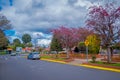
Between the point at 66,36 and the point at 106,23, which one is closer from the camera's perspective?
the point at 106,23

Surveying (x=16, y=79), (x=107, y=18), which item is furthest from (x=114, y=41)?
(x=16, y=79)

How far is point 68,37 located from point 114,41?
2064 centimetres

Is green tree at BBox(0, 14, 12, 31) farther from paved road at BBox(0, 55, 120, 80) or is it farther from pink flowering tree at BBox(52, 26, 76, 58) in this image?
paved road at BBox(0, 55, 120, 80)

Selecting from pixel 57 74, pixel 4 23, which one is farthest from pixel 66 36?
pixel 57 74

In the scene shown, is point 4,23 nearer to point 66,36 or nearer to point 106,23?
point 66,36

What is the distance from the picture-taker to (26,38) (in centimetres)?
18575

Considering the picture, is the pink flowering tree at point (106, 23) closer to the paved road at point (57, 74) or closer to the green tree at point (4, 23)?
the paved road at point (57, 74)

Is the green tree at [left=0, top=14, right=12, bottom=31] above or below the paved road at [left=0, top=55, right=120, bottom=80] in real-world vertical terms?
above

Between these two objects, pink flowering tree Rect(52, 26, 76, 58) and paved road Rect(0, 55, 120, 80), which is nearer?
paved road Rect(0, 55, 120, 80)

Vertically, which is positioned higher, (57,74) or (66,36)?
(66,36)

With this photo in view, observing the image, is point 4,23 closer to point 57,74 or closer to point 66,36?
point 66,36

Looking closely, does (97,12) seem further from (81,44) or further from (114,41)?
(81,44)

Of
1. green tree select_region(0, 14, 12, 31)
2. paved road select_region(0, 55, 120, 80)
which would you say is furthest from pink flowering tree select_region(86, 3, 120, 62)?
green tree select_region(0, 14, 12, 31)

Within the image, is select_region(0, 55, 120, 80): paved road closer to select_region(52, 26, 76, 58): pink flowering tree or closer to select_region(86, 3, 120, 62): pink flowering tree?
select_region(86, 3, 120, 62): pink flowering tree
